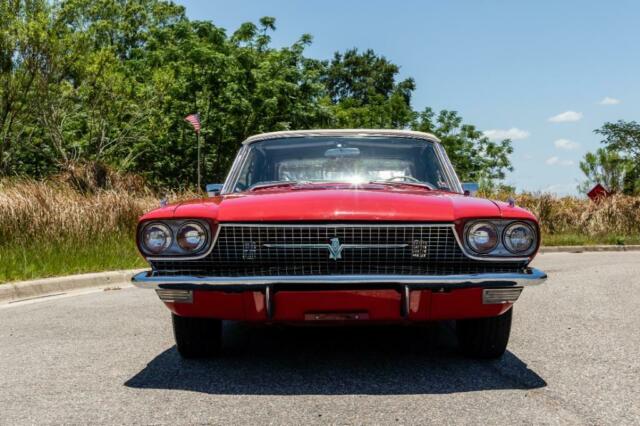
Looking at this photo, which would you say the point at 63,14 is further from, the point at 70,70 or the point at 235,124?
the point at 235,124

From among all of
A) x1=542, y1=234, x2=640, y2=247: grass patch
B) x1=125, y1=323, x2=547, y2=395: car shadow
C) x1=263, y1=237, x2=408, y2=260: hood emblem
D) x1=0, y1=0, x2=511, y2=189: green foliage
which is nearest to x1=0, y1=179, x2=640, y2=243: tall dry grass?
x1=0, y1=0, x2=511, y2=189: green foliage

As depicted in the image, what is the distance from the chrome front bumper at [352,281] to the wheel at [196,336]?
543 millimetres

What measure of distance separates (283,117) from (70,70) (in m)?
8.96

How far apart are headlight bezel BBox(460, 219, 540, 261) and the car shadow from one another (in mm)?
669

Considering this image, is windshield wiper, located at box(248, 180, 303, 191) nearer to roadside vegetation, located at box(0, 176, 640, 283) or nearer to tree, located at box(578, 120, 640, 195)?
roadside vegetation, located at box(0, 176, 640, 283)

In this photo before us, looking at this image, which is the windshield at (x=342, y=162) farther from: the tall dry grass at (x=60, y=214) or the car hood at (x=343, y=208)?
the tall dry grass at (x=60, y=214)

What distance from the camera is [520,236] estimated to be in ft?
13.2

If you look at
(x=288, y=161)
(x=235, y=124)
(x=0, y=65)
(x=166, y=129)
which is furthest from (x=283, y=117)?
(x=288, y=161)

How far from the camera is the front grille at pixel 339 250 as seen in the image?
153 inches

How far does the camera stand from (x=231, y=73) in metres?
25.7

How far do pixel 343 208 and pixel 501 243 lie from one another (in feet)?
2.82

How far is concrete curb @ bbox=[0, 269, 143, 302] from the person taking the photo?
8031 millimetres

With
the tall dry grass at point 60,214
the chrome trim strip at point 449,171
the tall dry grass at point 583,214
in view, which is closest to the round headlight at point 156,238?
the chrome trim strip at point 449,171

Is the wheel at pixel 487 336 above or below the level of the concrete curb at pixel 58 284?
above
